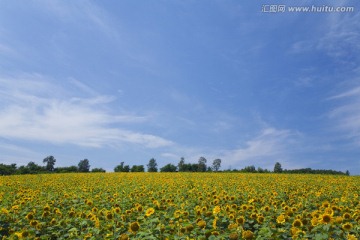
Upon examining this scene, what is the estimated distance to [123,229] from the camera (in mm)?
8102

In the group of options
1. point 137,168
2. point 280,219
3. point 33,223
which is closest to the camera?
point 280,219

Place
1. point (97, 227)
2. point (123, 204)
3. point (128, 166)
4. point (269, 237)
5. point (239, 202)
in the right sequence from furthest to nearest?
point (128, 166), point (239, 202), point (123, 204), point (97, 227), point (269, 237)

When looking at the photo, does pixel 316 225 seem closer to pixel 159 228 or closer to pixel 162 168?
pixel 159 228

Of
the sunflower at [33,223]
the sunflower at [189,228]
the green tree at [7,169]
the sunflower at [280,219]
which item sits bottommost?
the sunflower at [33,223]

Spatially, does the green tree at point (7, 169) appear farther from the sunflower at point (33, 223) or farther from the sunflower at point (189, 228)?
the sunflower at point (189, 228)

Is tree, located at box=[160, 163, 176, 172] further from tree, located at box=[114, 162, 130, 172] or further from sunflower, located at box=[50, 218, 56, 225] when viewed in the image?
sunflower, located at box=[50, 218, 56, 225]

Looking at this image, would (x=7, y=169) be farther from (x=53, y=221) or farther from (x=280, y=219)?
(x=280, y=219)

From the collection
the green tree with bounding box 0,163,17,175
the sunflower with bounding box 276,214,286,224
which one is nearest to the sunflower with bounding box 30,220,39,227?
the sunflower with bounding box 276,214,286,224

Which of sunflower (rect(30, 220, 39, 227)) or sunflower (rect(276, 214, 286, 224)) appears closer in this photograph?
sunflower (rect(276, 214, 286, 224))

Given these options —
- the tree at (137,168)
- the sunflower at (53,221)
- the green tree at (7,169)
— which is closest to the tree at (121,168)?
the tree at (137,168)

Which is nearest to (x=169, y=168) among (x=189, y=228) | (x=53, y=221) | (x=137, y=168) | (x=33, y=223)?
(x=137, y=168)

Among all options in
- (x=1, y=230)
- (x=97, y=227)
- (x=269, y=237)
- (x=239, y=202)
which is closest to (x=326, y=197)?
(x=239, y=202)

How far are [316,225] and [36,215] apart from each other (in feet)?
27.1

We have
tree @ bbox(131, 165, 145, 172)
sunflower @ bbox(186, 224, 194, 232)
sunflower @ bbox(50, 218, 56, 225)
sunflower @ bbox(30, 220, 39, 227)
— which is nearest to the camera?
sunflower @ bbox(186, 224, 194, 232)
